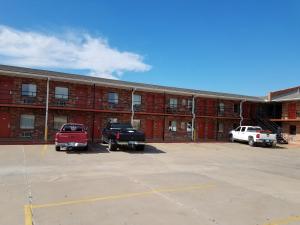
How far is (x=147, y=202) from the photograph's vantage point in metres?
7.24

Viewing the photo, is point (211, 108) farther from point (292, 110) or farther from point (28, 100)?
point (28, 100)

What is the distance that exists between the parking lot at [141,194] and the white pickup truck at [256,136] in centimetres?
1285

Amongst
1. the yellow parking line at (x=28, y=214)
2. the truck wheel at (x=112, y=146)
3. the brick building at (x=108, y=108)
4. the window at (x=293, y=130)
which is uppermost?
the brick building at (x=108, y=108)

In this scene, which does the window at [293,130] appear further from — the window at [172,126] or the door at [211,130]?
the window at [172,126]

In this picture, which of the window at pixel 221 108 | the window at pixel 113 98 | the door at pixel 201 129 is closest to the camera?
the window at pixel 113 98

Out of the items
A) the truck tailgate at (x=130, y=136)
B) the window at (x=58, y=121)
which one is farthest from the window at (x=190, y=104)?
the truck tailgate at (x=130, y=136)

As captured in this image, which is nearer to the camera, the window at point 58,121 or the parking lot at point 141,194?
the parking lot at point 141,194

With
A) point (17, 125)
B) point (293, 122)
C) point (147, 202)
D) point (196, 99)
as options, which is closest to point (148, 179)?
point (147, 202)

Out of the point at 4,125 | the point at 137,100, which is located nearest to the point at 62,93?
the point at 4,125

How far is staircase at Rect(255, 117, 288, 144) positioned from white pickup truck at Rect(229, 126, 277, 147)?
13.2ft

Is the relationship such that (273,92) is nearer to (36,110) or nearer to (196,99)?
(196,99)

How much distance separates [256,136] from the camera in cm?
2561

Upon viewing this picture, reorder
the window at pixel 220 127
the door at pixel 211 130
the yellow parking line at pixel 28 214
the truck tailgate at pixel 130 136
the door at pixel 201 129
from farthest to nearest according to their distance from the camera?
the window at pixel 220 127, the door at pixel 211 130, the door at pixel 201 129, the truck tailgate at pixel 130 136, the yellow parking line at pixel 28 214

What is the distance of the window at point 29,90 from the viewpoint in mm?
22586
